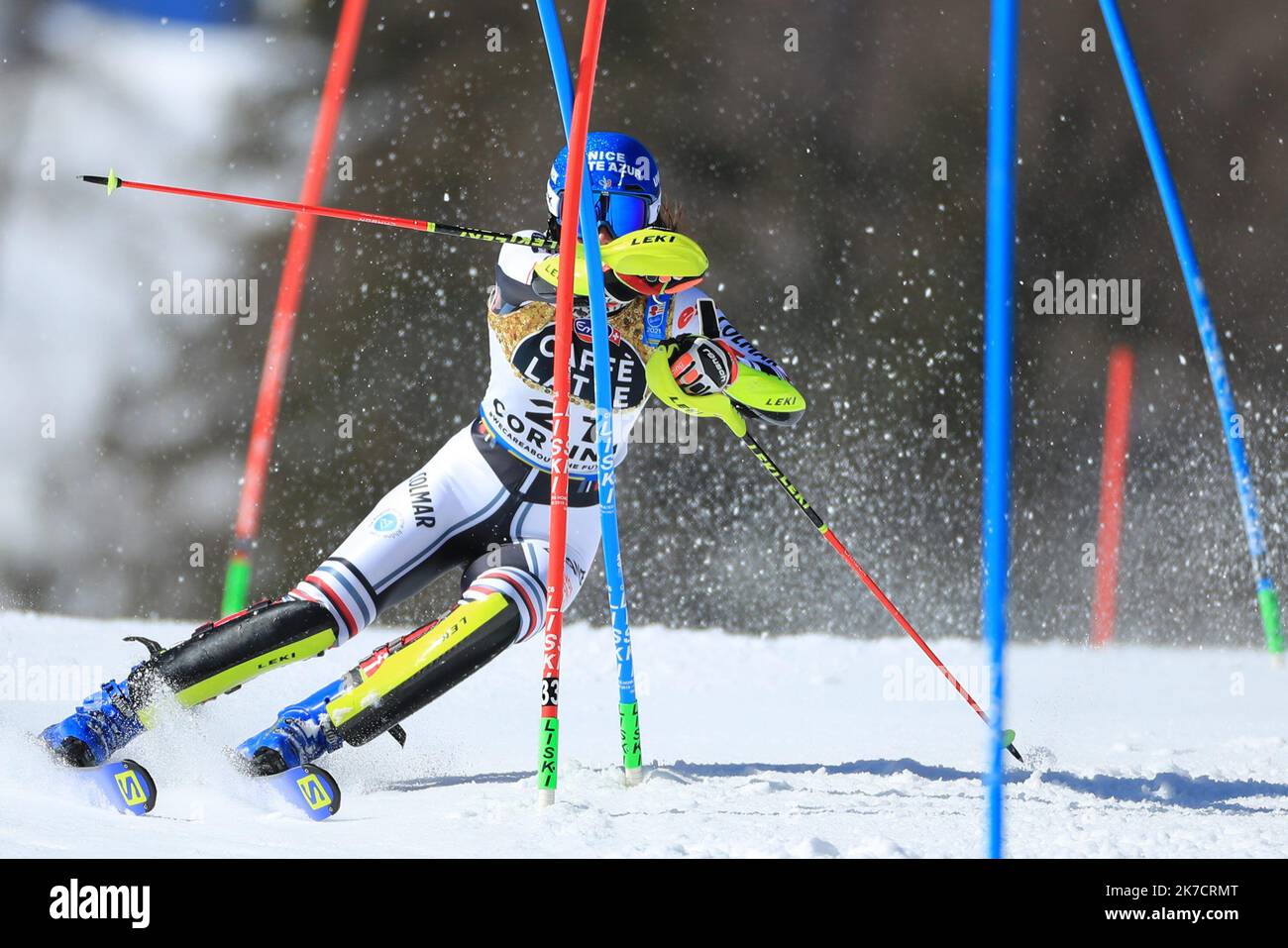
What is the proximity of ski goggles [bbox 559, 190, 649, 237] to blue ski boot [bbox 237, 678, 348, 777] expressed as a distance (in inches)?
50.2

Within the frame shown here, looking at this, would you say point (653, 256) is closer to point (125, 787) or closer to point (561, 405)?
point (561, 405)

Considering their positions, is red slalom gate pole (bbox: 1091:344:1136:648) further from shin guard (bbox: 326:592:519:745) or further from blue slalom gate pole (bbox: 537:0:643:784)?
shin guard (bbox: 326:592:519:745)

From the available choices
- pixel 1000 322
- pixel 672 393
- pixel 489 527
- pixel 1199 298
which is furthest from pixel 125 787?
pixel 1199 298

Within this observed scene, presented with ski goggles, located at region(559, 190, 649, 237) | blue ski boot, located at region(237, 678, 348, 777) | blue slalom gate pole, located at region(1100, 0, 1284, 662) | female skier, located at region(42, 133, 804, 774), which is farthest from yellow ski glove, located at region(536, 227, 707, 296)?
blue slalom gate pole, located at region(1100, 0, 1284, 662)

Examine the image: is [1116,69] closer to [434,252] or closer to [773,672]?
[434,252]

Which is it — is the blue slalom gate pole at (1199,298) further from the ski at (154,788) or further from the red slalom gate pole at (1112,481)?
the ski at (154,788)

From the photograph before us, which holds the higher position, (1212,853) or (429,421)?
(429,421)

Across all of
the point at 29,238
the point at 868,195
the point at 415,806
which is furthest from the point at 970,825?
the point at 29,238

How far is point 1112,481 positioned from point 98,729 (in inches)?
254

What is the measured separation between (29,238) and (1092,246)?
22.8 feet

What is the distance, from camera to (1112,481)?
308 inches

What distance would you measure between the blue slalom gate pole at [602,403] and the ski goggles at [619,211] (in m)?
0.19

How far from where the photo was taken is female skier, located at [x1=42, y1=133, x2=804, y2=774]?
111 inches
